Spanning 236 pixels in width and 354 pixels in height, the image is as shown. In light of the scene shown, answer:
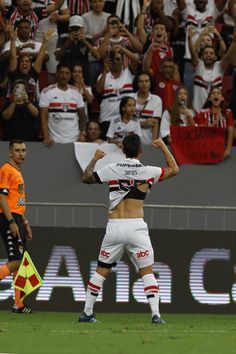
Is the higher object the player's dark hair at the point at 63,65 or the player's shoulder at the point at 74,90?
the player's dark hair at the point at 63,65

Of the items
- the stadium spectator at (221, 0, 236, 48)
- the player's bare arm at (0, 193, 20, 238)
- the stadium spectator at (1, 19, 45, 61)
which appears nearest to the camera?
the player's bare arm at (0, 193, 20, 238)

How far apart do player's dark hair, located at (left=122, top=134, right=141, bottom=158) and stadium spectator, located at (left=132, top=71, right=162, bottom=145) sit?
5.57 m

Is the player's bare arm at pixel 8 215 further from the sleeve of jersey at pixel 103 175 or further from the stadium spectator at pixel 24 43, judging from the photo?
the stadium spectator at pixel 24 43

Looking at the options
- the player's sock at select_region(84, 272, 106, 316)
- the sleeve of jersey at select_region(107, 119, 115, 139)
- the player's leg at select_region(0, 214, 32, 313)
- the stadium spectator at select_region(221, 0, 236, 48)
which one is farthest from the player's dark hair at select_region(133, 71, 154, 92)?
the player's sock at select_region(84, 272, 106, 316)

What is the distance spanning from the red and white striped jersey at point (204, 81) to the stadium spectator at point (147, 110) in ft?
3.08

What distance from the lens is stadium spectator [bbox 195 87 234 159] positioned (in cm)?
1744

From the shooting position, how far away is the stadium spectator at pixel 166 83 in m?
18.3

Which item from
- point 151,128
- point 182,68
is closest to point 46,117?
point 151,128

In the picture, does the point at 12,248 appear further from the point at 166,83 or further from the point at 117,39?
the point at 117,39

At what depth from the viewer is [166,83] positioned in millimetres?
18406

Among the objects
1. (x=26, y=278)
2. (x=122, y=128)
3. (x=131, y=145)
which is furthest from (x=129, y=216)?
(x=122, y=128)

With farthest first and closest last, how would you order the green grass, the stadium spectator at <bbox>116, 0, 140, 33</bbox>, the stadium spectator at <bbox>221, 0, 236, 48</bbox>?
the stadium spectator at <bbox>116, 0, 140, 33</bbox>, the stadium spectator at <bbox>221, 0, 236, 48</bbox>, the green grass

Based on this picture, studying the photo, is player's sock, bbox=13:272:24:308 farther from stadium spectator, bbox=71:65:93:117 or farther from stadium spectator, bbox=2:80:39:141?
stadium spectator, bbox=71:65:93:117

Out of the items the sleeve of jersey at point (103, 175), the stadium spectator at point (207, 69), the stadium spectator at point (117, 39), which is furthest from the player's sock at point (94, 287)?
the stadium spectator at point (117, 39)
